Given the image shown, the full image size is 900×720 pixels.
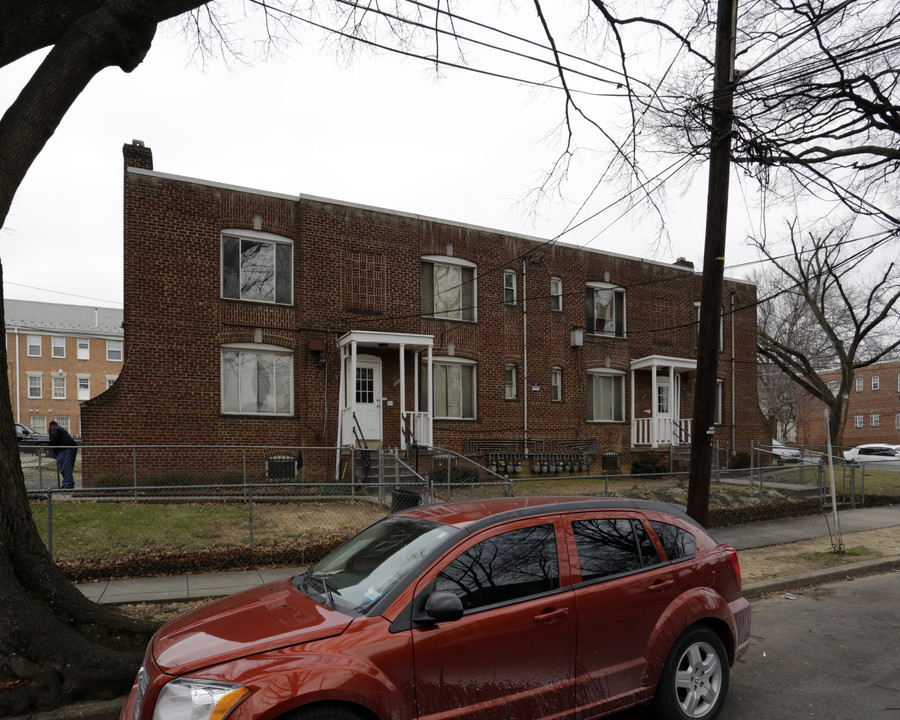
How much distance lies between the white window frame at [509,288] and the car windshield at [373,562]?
15.4m

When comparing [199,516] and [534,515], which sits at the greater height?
[534,515]

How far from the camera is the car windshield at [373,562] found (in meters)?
3.66

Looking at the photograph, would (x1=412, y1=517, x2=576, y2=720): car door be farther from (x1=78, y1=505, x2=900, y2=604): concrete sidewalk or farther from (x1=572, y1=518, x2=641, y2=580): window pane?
(x1=78, y1=505, x2=900, y2=604): concrete sidewalk

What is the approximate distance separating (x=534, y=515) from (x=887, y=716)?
3.00 m

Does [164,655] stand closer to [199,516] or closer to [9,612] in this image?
[9,612]

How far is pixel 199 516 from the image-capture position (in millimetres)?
11289

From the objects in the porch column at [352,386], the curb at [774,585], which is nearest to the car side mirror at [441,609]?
the curb at [774,585]

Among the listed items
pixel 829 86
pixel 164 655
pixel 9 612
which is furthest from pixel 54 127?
pixel 829 86

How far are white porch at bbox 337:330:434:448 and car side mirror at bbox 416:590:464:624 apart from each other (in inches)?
496

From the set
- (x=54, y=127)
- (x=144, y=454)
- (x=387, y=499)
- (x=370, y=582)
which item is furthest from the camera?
(x=144, y=454)

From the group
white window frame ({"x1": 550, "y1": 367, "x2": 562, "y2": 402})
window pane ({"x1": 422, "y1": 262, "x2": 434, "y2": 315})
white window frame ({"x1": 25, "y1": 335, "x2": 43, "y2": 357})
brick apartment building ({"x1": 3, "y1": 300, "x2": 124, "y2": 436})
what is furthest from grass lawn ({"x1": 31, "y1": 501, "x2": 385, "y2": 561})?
white window frame ({"x1": 25, "y1": 335, "x2": 43, "y2": 357})

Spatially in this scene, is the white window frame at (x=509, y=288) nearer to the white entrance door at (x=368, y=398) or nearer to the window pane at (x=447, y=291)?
the window pane at (x=447, y=291)

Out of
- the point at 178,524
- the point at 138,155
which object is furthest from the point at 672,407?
the point at 138,155

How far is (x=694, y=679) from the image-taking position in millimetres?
4332
